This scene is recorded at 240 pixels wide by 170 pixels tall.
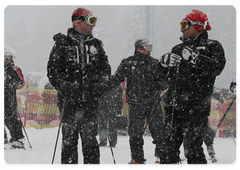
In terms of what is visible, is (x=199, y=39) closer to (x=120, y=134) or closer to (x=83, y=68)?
(x=83, y=68)

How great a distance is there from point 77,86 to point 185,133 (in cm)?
126

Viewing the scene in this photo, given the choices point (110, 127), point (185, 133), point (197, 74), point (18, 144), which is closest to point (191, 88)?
point (197, 74)

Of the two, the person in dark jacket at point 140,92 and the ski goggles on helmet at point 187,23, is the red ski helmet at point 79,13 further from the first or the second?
the person in dark jacket at point 140,92

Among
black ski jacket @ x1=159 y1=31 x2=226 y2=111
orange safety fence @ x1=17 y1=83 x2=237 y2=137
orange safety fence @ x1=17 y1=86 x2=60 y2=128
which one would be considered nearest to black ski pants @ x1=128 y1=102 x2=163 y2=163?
black ski jacket @ x1=159 y1=31 x2=226 y2=111

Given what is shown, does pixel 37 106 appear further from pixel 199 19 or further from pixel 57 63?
pixel 199 19

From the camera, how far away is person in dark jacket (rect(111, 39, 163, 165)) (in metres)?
4.26

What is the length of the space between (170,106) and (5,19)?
2.91 m

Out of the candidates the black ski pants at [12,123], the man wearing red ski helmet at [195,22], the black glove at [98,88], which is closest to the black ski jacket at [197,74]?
the man wearing red ski helmet at [195,22]

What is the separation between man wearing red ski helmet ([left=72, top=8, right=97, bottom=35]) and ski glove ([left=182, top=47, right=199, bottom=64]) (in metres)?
1.08

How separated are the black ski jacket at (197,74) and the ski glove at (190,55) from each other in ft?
0.14

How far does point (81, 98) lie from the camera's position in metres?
3.23

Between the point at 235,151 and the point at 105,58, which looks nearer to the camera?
the point at 105,58

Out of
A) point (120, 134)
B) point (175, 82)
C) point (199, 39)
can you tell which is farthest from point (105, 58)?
point (120, 134)

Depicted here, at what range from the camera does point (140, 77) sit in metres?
4.29
